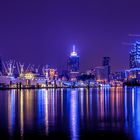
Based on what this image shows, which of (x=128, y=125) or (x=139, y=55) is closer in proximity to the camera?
(x=128, y=125)

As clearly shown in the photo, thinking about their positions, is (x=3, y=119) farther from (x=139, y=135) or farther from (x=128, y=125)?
(x=139, y=135)

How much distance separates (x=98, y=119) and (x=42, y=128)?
5297 mm

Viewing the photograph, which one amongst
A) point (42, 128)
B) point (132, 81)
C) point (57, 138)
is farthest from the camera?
point (132, 81)

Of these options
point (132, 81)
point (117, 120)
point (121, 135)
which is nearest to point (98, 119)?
point (117, 120)

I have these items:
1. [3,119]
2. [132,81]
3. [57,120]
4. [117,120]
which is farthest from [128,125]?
[132,81]

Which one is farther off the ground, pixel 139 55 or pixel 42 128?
pixel 139 55

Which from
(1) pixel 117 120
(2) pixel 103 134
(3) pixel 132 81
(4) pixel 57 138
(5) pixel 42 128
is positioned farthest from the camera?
(3) pixel 132 81

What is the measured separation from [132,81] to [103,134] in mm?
154764

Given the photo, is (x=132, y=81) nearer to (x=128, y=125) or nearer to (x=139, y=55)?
(x=139, y=55)

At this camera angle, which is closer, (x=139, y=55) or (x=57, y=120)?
(x=57, y=120)

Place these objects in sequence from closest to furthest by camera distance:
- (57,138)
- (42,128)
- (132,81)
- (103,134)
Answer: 1. (57,138)
2. (103,134)
3. (42,128)
4. (132,81)

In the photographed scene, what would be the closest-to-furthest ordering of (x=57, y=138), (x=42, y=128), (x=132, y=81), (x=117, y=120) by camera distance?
(x=57, y=138) → (x=42, y=128) → (x=117, y=120) → (x=132, y=81)

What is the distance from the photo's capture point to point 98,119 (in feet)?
81.7

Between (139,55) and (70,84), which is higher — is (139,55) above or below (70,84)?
above
